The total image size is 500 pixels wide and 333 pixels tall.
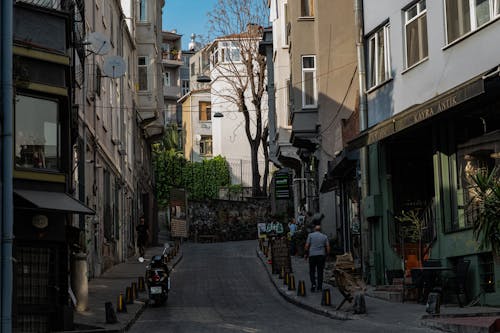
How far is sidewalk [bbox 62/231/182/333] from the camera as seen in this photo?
18578 mm

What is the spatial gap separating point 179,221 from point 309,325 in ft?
112

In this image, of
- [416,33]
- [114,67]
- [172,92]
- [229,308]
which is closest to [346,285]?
[229,308]

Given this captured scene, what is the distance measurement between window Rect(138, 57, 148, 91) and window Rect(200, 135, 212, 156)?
32.9 m

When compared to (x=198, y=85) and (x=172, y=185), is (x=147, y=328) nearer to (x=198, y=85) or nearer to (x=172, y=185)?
(x=172, y=185)

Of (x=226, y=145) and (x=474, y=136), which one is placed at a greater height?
(x=226, y=145)

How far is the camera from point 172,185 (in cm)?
6581

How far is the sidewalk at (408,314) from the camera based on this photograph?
15710mm

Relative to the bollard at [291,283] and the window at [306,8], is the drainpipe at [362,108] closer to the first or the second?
the bollard at [291,283]

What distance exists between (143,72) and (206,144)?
33.3 meters

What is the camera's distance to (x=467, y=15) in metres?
20.1

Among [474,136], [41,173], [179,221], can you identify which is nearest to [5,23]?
[41,173]

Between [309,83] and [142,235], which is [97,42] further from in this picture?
[309,83]

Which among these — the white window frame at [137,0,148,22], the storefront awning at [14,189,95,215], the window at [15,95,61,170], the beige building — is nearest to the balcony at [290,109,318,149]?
the beige building

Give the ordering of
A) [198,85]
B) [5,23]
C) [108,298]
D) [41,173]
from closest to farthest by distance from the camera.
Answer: [5,23] → [41,173] → [108,298] → [198,85]
